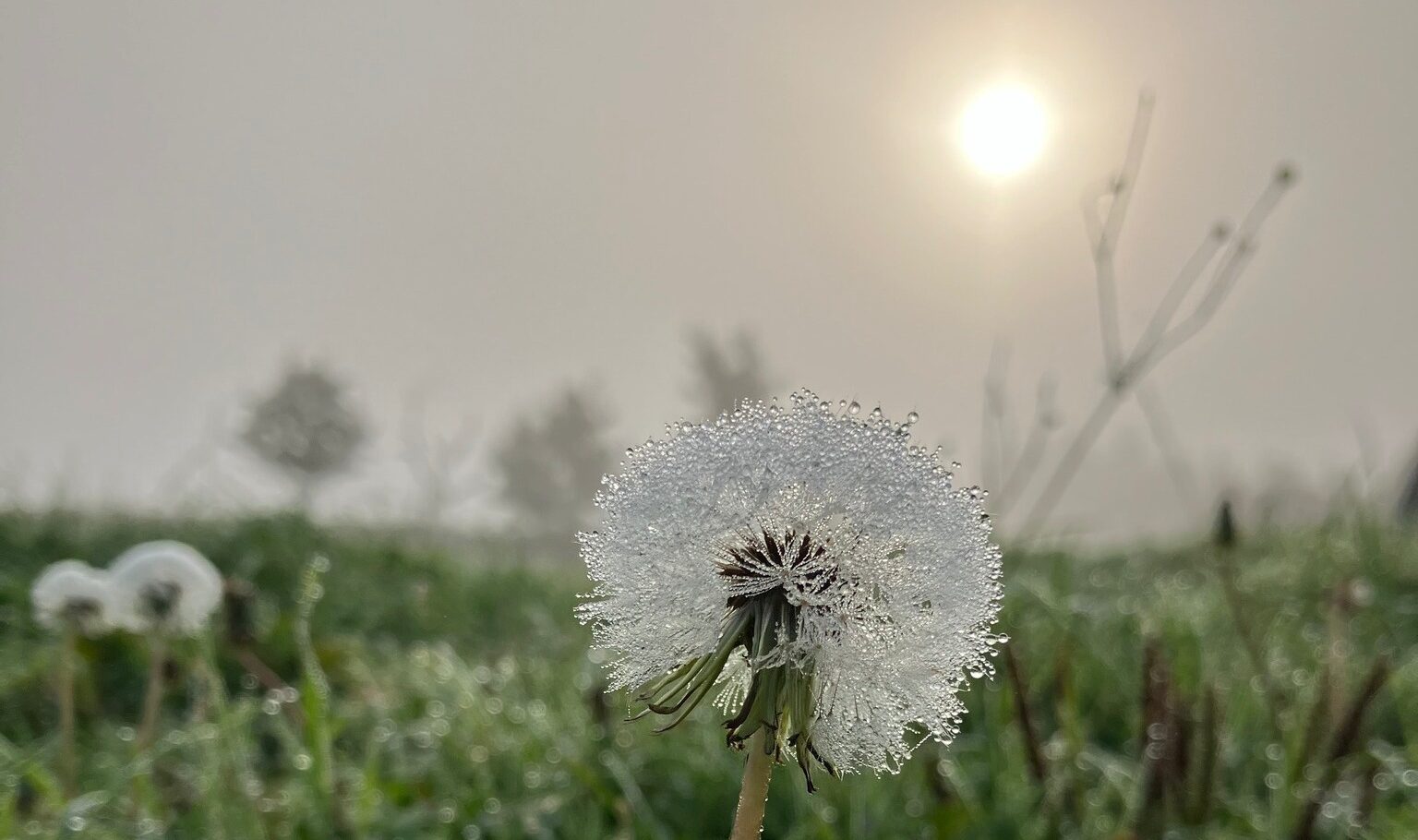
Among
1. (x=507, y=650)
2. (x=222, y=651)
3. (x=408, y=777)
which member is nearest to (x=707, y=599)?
(x=408, y=777)

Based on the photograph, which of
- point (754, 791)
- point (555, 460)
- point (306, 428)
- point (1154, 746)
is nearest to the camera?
point (754, 791)

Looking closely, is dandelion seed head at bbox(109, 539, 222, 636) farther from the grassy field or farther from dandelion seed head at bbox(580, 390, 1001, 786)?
dandelion seed head at bbox(580, 390, 1001, 786)

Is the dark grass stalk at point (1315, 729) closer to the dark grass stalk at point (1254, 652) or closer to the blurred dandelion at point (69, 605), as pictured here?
the dark grass stalk at point (1254, 652)

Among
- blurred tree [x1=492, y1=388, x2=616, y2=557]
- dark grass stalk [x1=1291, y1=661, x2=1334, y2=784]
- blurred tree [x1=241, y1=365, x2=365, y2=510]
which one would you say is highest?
blurred tree [x1=492, y1=388, x2=616, y2=557]

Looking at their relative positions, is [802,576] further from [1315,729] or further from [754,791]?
[1315,729]

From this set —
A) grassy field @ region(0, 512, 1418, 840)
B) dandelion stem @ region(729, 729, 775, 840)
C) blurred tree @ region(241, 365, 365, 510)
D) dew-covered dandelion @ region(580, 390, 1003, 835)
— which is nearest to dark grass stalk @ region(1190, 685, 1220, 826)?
grassy field @ region(0, 512, 1418, 840)

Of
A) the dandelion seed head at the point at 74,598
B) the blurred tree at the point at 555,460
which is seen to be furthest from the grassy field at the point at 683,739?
Answer: the blurred tree at the point at 555,460

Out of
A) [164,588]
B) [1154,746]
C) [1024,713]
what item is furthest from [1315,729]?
[164,588]
